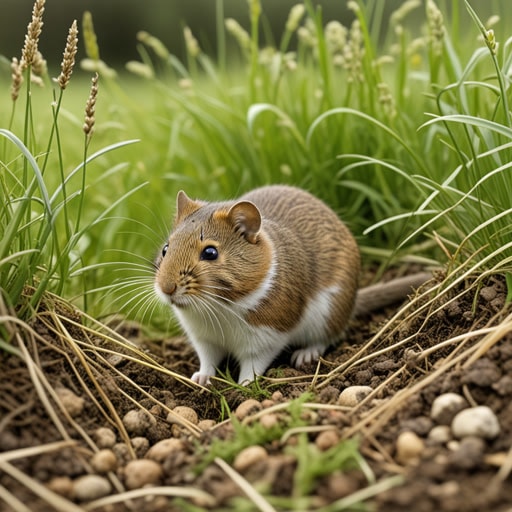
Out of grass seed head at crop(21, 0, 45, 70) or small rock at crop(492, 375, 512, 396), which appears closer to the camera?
small rock at crop(492, 375, 512, 396)

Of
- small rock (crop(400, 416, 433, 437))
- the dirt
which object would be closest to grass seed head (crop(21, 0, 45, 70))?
the dirt

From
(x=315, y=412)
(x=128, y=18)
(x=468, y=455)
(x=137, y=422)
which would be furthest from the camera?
(x=128, y=18)

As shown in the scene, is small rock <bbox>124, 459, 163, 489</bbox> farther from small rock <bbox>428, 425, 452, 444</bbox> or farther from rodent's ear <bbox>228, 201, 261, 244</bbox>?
rodent's ear <bbox>228, 201, 261, 244</bbox>

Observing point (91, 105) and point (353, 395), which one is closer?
point (91, 105)

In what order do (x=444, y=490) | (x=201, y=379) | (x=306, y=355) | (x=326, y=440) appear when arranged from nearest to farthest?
1. (x=444, y=490)
2. (x=326, y=440)
3. (x=201, y=379)
4. (x=306, y=355)

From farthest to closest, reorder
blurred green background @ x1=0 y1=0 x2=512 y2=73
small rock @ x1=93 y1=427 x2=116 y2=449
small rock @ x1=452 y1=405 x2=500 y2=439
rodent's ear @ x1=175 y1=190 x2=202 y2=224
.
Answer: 1. blurred green background @ x1=0 y1=0 x2=512 y2=73
2. rodent's ear @ x1=175 y1=190 x2=202 y2=224
3. small rock @ x1=93 y1=427 x2=116 y2=449
4. small rock @ x1=452 y1=405 x2=500 y2=439

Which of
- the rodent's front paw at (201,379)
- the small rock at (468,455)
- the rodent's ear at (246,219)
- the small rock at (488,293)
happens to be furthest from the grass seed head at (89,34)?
the small rock at (468,455)

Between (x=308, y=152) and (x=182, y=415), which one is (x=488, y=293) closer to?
(x=182, y=415)

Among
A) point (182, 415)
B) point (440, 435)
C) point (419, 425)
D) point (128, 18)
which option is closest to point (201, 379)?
point (182, 415)
